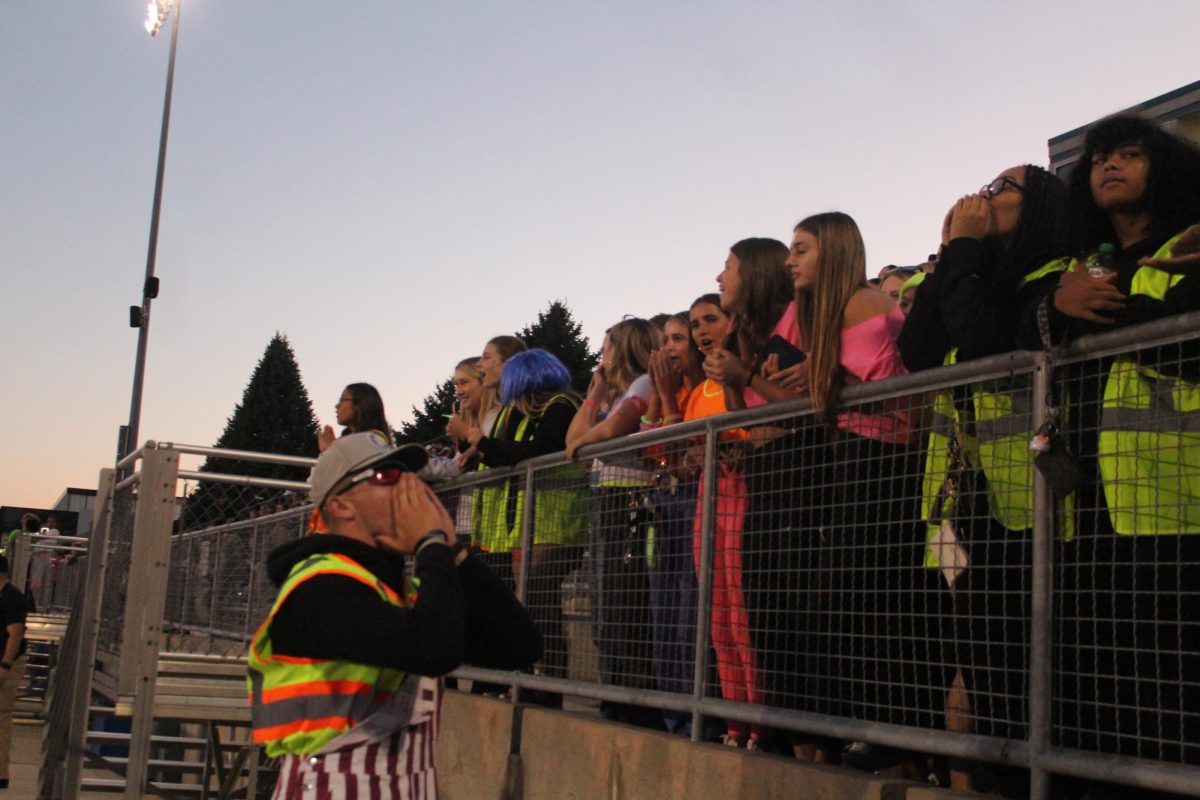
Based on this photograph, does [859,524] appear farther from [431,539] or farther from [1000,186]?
[431,539]

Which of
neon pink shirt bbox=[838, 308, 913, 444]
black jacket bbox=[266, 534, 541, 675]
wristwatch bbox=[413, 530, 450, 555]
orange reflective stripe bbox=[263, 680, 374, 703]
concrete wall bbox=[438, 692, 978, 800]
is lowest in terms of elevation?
concrete wall bbox=[438, 692, 978, 800]

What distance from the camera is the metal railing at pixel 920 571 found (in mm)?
3691

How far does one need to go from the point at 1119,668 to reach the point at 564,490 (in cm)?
380

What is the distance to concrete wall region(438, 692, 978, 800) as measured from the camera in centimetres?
461

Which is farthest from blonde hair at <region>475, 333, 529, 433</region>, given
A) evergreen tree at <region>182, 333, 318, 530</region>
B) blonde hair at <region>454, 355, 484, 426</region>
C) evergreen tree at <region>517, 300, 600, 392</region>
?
evergreen tree at <region>182, 333, 318, 530</region>

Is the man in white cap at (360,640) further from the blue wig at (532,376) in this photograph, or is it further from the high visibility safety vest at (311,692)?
the blue wig at (532,376)

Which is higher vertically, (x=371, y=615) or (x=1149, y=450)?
(x=1149, y=450)

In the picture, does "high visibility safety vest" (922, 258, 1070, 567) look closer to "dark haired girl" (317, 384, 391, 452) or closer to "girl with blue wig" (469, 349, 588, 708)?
"girl with blue wig" (469, 349, 588, 708)

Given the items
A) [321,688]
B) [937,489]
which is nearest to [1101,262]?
[937,489]

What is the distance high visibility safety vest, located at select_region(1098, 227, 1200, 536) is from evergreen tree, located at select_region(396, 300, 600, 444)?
163 feet

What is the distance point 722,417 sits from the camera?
565 cm

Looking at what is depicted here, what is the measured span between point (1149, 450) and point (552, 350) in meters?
50.9

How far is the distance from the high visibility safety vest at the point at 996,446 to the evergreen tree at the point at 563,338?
49033mm

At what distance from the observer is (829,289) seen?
5434 millimetres
